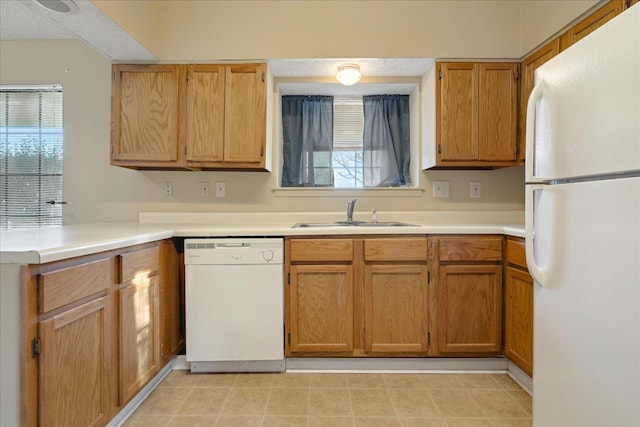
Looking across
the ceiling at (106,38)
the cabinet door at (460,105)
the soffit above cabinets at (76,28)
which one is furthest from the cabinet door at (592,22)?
the soffit above cabinets at (76,28)

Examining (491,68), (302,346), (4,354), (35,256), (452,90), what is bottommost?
(302,346)

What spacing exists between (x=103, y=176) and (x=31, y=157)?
2.14 ft

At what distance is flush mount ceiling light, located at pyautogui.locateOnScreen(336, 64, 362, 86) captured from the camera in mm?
2404

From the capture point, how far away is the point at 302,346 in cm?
205

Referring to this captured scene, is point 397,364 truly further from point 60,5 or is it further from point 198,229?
point 60,5

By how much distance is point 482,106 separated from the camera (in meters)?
2.36

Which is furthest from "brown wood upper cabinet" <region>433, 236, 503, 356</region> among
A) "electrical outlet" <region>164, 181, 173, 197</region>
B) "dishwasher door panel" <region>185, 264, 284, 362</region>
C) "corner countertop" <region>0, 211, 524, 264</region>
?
"electrical outlet" <region>164, 181, 173, 197</region>

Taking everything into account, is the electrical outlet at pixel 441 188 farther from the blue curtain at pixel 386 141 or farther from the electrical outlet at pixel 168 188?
the electrical outlet at pixel 168 188

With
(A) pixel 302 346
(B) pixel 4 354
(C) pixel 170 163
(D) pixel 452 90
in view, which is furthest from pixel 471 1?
(B) pixel 4 354

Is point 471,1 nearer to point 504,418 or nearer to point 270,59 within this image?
point 270,59

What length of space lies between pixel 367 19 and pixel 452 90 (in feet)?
2.54

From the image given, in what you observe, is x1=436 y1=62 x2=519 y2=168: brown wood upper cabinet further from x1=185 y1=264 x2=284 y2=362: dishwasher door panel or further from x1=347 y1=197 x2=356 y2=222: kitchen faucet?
x1=185 y1=264 x2=284 y2=362: dishwasher door panel

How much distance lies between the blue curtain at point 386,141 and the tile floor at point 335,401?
153 centimetres

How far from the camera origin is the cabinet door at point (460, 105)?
2365 mm
